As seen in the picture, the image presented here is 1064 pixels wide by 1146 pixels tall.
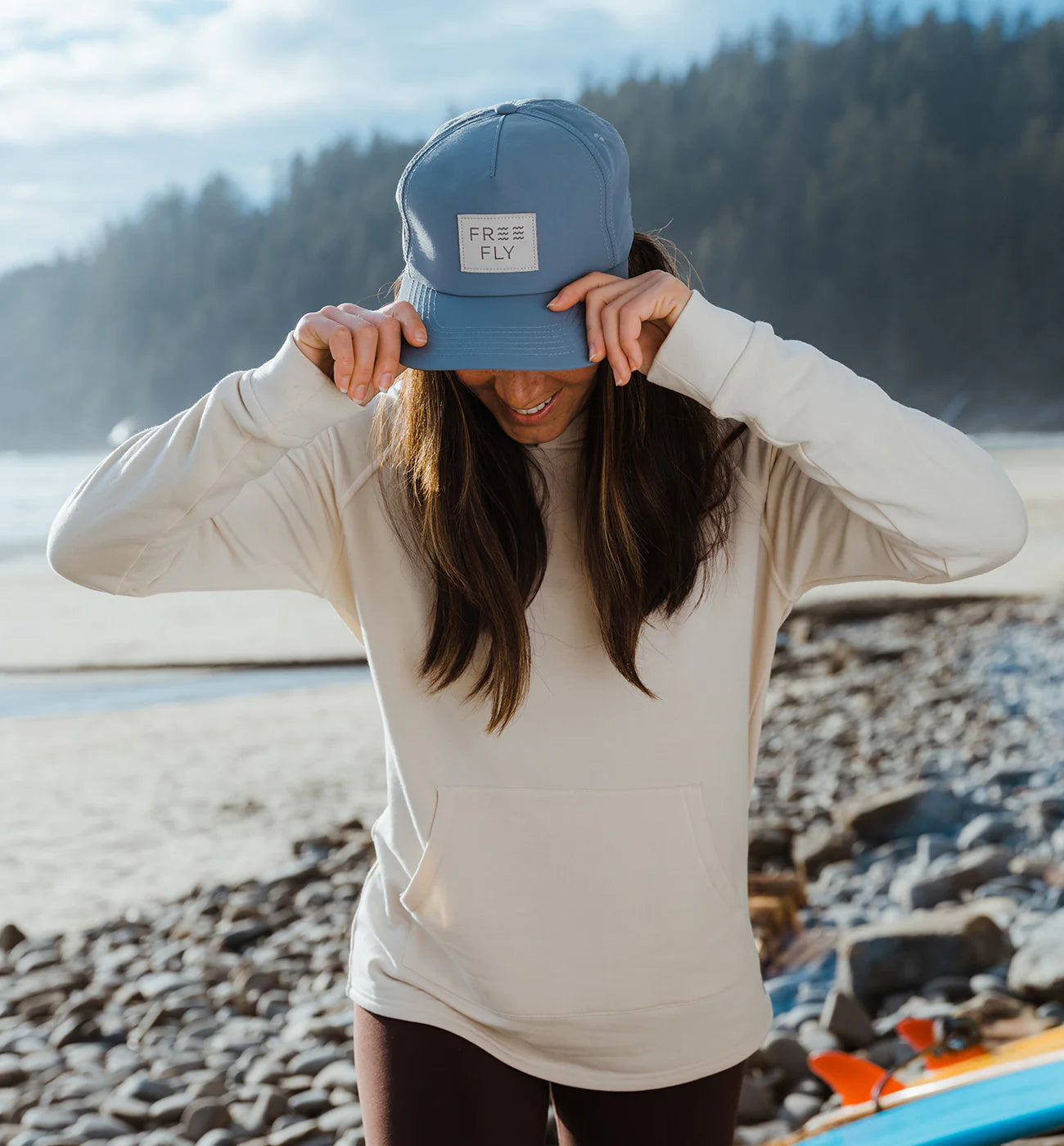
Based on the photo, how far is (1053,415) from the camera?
7.58 m

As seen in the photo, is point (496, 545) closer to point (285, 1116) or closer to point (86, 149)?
point (285, 1116)

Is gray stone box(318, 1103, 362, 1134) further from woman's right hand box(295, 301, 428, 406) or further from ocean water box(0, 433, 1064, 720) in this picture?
ocean water box(0, 433, 1064, 720)

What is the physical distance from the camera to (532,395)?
921 millimetres

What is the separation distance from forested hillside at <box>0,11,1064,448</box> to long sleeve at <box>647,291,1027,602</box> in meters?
6.61

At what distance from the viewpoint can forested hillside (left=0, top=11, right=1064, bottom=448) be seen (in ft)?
24.5

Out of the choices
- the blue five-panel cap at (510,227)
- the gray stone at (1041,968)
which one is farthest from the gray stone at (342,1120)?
the blue five-panel cap at (510,227)

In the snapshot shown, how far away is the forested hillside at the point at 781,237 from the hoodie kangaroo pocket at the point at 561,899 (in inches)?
261

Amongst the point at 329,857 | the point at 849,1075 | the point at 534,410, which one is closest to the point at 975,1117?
the point at 849,1075

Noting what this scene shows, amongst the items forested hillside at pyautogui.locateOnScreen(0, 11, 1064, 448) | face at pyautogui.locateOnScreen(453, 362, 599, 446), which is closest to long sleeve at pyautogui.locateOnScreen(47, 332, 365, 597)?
face at pyautogui.locateOnScreen(453, 362, 599, 446)

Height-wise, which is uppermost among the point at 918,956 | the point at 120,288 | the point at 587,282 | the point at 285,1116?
the point at 587,282

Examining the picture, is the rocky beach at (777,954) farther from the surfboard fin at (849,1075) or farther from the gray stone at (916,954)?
the surfboard fin at (849,1075)

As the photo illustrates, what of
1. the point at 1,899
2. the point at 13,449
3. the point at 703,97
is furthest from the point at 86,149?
the point at 1,899

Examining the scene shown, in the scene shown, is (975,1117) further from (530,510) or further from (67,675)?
(67,675)

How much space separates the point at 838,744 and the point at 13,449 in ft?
17.9
